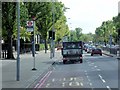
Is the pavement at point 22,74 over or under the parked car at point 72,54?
under

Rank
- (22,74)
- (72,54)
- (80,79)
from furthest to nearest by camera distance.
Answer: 1. (72,54)
2. (22,74)
3. (80,79)

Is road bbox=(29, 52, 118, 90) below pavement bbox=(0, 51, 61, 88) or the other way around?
below

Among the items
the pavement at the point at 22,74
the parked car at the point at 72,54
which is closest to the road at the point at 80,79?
the pavement at the point at 22,74

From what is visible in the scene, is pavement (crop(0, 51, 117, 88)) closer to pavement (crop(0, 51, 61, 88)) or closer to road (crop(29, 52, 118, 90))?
pavement (crop(0, 51, 61, 88))

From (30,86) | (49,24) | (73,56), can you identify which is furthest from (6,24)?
(49,24)

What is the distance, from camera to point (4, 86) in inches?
826

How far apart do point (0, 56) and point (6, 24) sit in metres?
5.90

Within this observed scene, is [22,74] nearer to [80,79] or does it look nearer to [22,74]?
[22,74]

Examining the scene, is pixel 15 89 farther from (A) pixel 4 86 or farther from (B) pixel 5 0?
(B) pixel 5 0

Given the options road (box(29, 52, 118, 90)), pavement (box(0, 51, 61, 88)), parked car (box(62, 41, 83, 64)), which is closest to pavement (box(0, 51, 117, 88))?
pavement (box(0, 51, 61, 88))

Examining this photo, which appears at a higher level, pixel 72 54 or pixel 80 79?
pixel 72 54

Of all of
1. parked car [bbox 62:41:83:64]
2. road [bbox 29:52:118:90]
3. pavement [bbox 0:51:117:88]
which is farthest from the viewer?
parked car [bbox 62:41:83:64]

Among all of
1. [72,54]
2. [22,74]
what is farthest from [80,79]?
[72,54]

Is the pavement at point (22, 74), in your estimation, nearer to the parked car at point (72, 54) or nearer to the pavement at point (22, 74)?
the pavement at point (22, 74)
